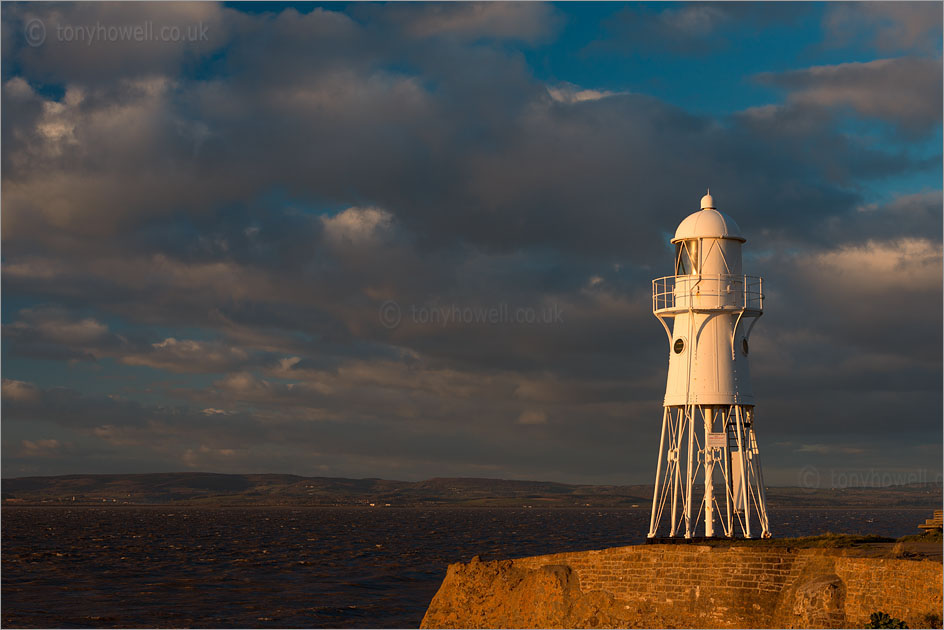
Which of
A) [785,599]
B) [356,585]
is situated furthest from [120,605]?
[785,599]

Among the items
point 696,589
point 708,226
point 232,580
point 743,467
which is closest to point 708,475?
point 743,467

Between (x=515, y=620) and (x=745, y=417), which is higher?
(x=745, y=417)

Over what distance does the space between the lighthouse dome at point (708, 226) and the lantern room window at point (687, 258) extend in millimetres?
242

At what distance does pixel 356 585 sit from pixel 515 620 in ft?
68.6

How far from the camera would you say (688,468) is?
108 feet

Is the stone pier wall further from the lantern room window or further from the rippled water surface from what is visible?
the lantern room window

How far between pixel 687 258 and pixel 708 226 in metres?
1.25

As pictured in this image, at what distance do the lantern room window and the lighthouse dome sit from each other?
0.24 metres

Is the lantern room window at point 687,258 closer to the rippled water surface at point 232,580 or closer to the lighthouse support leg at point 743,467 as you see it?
the lighthouse support leg at point 743,467

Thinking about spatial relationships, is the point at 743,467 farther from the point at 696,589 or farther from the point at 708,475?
the point at 696,589

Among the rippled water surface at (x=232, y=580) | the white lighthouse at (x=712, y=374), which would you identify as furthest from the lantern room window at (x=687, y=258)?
the rippled water surface at (x=232, y=580)

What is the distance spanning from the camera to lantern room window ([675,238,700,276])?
111ft

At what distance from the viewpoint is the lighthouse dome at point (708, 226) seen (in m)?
33.6

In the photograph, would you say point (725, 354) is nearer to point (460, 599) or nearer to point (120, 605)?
point (460, 599)
